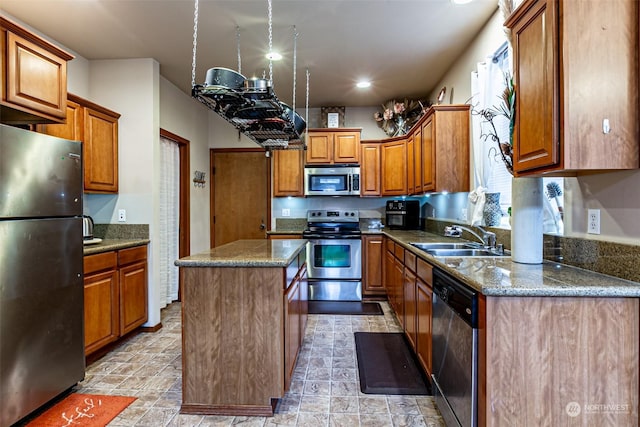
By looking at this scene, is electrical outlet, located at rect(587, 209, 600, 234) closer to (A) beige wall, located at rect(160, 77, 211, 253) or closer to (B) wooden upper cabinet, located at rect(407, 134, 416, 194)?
(B) wooden upper cabinet, located at rect(407, 134, 416, 194)

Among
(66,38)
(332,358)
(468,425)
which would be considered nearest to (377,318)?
(332,358)

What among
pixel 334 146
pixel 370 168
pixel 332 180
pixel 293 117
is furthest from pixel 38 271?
pixel 370 168

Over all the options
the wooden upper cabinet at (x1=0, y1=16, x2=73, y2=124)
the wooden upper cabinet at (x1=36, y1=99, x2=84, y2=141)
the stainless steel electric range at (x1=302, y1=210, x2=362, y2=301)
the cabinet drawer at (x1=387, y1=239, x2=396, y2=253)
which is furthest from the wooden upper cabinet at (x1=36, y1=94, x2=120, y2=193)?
the cabinet drawer at (x1=387, y1=239, x2=396, y2=253)

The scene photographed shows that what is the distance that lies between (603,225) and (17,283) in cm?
301

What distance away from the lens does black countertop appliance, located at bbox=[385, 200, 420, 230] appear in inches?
175

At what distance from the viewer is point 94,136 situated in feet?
9.59

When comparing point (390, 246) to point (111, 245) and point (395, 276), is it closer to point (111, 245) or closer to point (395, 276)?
point (395, 276)

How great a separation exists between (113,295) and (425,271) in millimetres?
2565

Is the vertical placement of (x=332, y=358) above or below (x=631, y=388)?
below

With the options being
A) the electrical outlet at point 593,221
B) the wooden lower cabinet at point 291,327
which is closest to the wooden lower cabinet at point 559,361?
the electrical outlet at point 593,221

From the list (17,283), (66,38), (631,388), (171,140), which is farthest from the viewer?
(171,140)

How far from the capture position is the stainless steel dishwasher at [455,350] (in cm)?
139

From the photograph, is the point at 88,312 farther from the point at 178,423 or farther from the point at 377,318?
the point at 377,318

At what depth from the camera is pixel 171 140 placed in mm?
4133
